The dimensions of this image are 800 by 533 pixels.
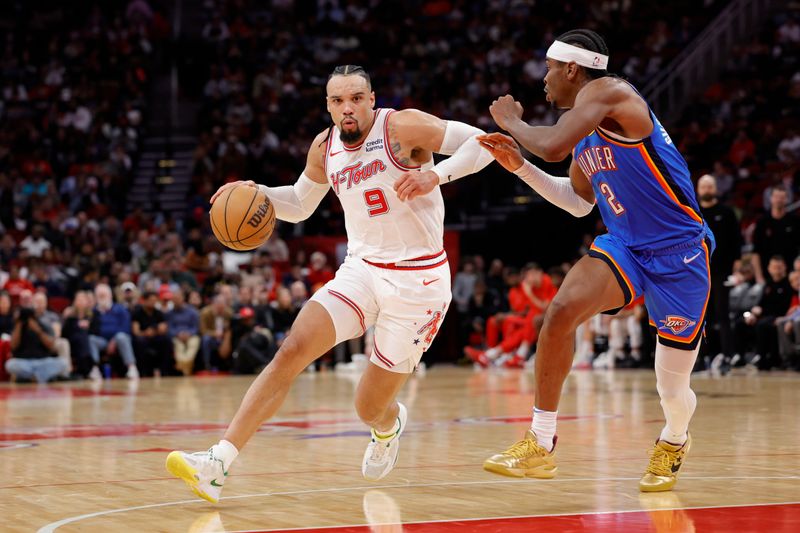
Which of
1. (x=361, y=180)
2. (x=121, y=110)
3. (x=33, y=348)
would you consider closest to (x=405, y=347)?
(x=361, y=180)

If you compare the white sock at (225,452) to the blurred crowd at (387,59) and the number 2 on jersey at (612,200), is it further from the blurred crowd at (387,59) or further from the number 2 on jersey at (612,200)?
the blurred crowd at (387,59)

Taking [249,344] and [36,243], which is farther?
[36,243]

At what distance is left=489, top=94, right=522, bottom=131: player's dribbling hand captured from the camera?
566 centimetres

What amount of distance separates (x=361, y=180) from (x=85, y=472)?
2.39m

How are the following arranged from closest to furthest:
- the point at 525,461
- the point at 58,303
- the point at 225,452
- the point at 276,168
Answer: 1. the point at 225,452
2. the point at 525,461
3. the point at 58,303
4. the point at 276,168

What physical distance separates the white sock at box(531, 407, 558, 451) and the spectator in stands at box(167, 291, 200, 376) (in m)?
12.5

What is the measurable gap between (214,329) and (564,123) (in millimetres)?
13128

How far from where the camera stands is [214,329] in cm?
1803

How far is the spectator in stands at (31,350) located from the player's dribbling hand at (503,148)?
11561 millimetres

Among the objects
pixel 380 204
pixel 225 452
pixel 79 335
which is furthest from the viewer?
pixel 79 335

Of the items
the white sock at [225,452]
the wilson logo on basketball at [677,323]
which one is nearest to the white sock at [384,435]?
the white sock at [225,452]

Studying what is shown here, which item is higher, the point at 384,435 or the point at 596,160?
the point at 596,160

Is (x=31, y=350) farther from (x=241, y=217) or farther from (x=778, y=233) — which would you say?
(x=241, y=217)

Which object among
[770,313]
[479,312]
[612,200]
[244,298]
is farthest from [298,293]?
[612,200]
